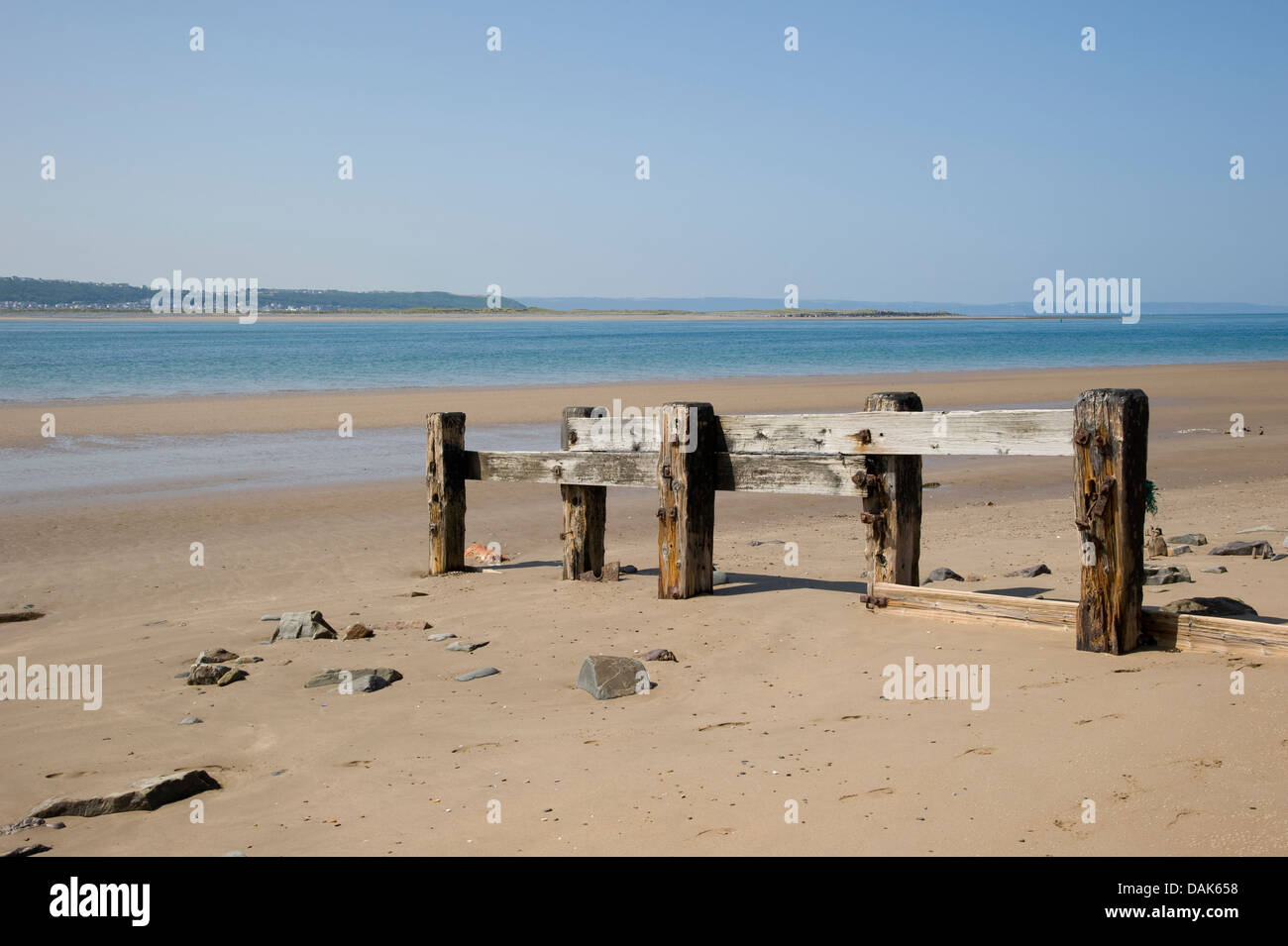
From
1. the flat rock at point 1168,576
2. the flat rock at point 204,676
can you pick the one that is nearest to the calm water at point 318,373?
the flat rock at point 204,676

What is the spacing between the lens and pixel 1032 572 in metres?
9.13

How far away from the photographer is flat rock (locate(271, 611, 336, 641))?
805 centimetres

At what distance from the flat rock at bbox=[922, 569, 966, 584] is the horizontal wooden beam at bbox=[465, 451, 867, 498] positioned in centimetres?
132

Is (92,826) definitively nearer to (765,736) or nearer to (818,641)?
(765,736)

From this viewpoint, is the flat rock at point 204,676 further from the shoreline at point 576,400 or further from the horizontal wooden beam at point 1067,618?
→ the shoreline at point 576,400

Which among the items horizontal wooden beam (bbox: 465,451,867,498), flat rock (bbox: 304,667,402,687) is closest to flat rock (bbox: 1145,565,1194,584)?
horizontal wooden beam (bbox: 465,451,867,498)

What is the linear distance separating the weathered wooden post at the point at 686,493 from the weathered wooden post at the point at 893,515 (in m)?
1.32

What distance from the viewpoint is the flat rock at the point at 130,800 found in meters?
5.06

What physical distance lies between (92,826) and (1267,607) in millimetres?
7237

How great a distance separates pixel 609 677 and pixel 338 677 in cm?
184

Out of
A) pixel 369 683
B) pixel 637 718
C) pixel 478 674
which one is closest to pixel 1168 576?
pixel 637 718

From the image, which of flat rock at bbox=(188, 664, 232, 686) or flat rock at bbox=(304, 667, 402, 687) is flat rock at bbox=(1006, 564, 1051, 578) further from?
flat rock at bbox=(188, 664, 232, 686)
